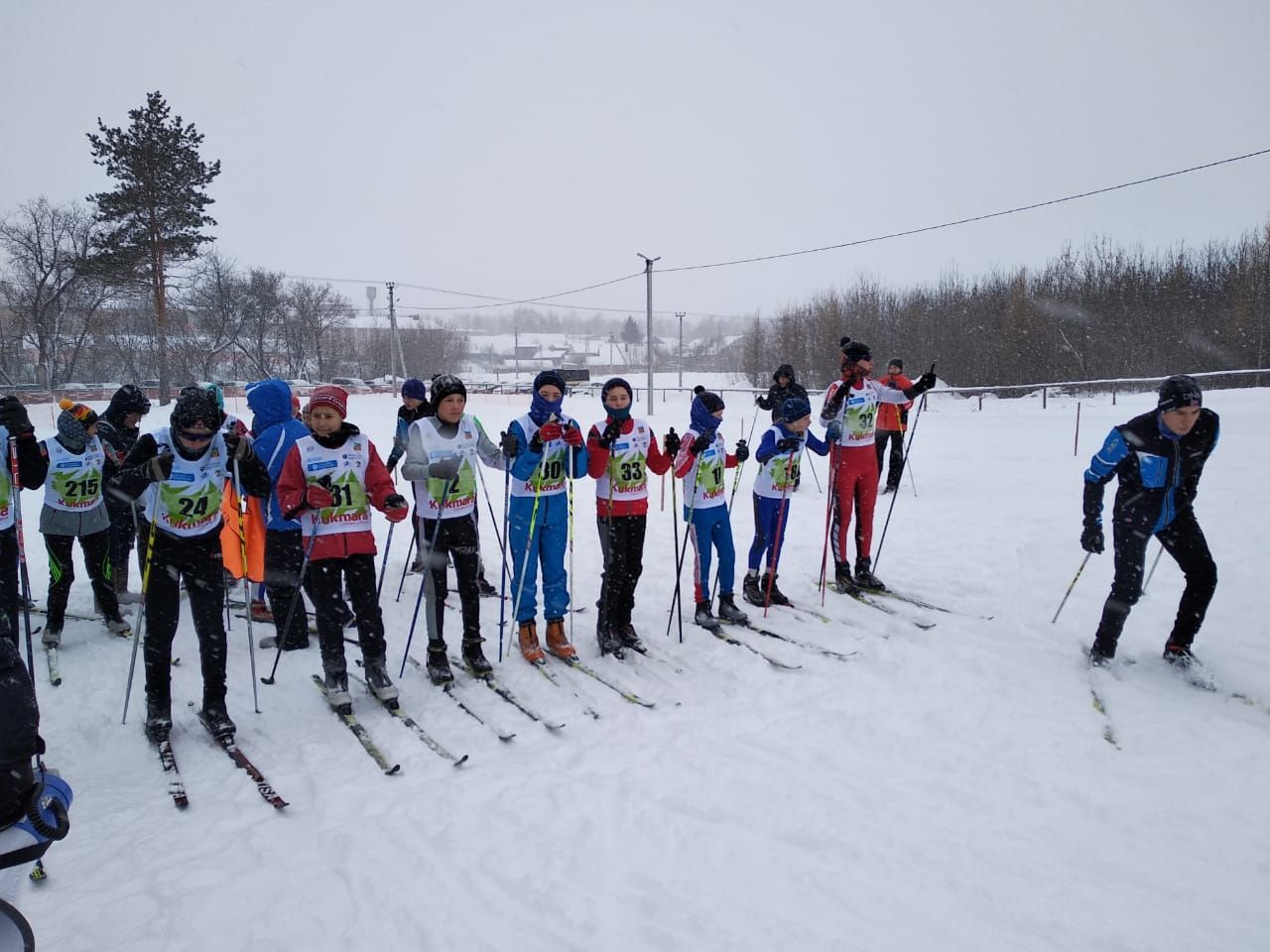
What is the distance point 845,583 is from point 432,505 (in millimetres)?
3649

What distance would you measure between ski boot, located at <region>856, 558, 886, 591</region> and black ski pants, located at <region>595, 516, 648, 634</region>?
2300 mm

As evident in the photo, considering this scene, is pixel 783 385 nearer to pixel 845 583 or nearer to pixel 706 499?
pixel 845 583

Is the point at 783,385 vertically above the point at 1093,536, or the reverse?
the point at 783,385

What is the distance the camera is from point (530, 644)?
16.1 ft

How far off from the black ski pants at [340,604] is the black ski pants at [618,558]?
5.19 ft

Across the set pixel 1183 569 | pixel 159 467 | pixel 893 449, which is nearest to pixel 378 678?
pixel 159 467

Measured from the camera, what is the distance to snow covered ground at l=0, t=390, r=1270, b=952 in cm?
252

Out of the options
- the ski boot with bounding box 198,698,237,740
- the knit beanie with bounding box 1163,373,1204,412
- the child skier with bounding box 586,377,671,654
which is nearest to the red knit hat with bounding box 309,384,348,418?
the child skier with bounding box 586,377,671,654

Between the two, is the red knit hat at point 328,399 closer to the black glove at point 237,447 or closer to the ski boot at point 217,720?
the black glove at point 237,447

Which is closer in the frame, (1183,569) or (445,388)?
(1183,569)

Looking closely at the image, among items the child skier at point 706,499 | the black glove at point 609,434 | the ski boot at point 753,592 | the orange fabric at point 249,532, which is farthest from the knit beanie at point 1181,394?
the orange fabric at point 249,532

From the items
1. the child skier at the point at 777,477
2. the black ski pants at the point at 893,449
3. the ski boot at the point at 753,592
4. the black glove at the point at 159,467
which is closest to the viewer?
the black glove at the point at 159,467

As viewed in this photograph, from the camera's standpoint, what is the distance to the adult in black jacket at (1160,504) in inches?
167

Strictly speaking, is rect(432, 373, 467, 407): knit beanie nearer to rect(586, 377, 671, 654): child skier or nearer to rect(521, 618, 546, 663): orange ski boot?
rect(586, 377, 671, 654): child skier
